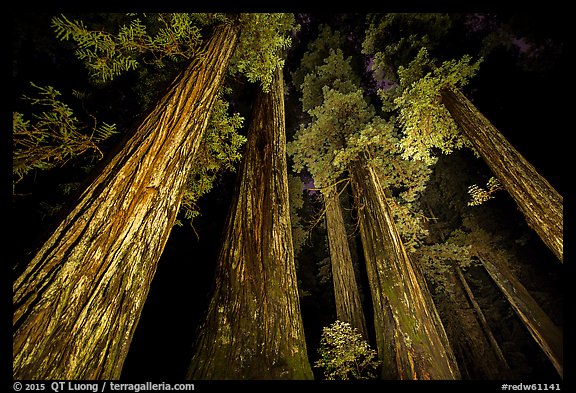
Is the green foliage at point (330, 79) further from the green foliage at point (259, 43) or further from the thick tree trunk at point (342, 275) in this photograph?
the green foliage at point (259, 43)

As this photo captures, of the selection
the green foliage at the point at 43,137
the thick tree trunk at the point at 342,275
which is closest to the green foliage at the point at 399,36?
the thick tree trunk at the point at 342,275

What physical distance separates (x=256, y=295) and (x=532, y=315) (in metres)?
9.86

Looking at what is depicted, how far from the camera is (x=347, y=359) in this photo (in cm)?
382

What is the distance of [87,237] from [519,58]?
365 inches

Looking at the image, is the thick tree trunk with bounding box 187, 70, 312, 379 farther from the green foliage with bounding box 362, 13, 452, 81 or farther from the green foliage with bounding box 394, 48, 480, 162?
the green foliage with bounding box 362, 13, 452, 81

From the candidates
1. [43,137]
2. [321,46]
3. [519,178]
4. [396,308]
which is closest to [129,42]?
[43,137]

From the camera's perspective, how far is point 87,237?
5.39 feet

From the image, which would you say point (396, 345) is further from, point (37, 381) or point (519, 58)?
point (519, 58)

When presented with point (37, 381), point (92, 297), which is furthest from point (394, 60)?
point (37, 381)

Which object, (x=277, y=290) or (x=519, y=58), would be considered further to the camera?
(x=519, y=58)

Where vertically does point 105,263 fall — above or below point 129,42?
below

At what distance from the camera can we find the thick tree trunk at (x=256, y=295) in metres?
2.30

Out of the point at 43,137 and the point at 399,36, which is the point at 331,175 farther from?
the point at 43,137

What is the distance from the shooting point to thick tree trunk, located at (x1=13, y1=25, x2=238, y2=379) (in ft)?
4.45
